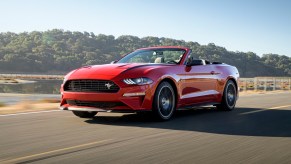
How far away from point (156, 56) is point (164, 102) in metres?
1.34

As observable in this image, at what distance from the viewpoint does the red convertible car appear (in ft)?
25.3

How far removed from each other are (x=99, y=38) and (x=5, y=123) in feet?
636

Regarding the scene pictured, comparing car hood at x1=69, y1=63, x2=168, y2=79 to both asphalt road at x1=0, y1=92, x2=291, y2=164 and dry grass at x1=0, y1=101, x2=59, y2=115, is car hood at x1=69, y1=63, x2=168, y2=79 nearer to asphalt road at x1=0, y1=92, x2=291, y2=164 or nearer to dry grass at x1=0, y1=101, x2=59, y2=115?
asphalt road at x1=0, y1=92, x2=291, y2=164

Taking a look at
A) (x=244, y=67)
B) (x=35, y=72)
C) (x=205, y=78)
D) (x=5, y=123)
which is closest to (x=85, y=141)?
(x=5, y=123)

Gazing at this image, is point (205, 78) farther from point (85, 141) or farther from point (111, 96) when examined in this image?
point (85, 141)

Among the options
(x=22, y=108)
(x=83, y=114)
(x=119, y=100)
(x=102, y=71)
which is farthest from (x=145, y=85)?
(x=22, y=108)

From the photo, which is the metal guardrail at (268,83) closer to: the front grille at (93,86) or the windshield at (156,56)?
the windshield at (156,56)

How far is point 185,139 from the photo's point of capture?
248 inches

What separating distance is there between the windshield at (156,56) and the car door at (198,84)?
36 cm

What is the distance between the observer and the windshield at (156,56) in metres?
9.20

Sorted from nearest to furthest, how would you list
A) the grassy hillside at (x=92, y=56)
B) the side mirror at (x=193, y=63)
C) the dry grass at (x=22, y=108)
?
the side mirror at (x=193, y=63), the dry grass at (x=22, y=108), the grassy hillside at (x=92, y=56)

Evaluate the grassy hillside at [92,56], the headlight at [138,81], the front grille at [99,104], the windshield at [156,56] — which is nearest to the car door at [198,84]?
the windshield at [156,56]

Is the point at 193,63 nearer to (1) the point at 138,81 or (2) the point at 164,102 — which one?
(2) the point at 164,102

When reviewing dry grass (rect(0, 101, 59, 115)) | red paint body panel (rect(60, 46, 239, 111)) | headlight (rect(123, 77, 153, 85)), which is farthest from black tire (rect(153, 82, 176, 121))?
dry grass (rect(0, 101, 59, 115))
